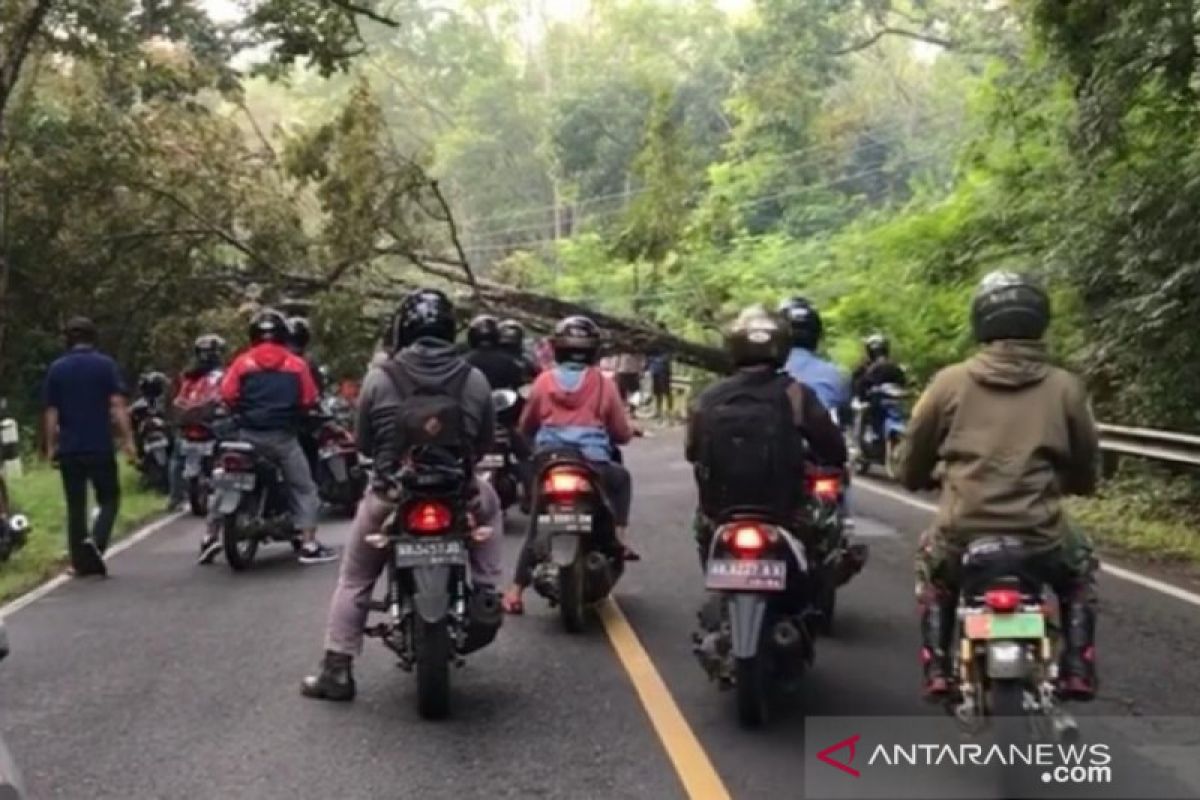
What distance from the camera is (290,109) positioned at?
73250 mm

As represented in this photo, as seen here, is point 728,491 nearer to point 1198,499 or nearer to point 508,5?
point 1198,499

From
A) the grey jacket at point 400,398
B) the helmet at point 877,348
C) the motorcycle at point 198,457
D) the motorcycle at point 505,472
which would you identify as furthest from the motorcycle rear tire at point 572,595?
the helmet at point 877,348

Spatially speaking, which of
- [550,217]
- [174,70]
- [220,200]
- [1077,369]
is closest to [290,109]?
[550,217]

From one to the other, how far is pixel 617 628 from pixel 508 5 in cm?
6153

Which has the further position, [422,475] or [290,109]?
[290,109]

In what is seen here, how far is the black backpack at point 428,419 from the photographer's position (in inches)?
304

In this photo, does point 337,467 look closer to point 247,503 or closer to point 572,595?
point 247,503

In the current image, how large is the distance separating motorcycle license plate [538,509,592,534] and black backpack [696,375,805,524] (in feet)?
6.80

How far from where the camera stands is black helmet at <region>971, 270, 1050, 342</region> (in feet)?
19.5

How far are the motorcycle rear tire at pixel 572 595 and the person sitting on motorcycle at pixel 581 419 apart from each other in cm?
35

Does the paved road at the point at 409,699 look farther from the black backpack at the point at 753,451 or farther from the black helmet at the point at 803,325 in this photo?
the black helmet at the point at 803,325

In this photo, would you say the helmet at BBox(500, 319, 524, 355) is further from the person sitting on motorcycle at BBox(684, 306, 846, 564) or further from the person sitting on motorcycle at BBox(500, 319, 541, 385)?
the person sitting on motorcycle at BBox(684, 306, 846, 564)

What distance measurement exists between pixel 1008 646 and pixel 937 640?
0.64 meters

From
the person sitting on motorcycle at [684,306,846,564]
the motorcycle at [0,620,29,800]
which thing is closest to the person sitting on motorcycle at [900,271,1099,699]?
the person sitting on motorcycle at [684,306,846,564]
